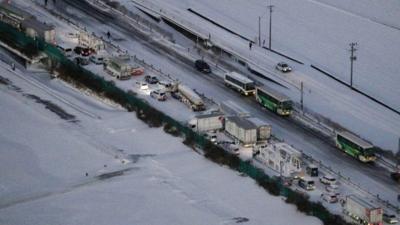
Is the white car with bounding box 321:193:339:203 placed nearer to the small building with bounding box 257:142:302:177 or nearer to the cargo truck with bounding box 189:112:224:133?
the small building with bounding box 257:142:302:177

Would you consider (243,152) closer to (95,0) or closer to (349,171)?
(349,171)

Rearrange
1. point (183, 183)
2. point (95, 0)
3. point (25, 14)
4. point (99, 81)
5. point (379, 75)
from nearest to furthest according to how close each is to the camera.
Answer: point (183, 183) → point (99, 81) → point (379, 75) → point (25, 14) → point (95, 0)

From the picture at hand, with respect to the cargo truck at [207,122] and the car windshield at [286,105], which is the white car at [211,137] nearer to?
the cargo truck at [207,122]

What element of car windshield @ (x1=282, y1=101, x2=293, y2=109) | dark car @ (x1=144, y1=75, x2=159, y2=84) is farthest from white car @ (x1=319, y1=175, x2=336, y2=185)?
dark car @ (x1=144, y1=75, x2=159, y2=84)

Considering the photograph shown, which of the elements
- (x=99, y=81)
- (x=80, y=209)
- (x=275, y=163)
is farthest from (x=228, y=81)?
(x=80, y=209)

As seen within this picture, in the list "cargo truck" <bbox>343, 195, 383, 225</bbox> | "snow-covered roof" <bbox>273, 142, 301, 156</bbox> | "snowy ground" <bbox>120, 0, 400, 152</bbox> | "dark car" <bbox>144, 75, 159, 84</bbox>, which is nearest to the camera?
"cargo truck" <bbox>343, 195, 383, 225</bbox>

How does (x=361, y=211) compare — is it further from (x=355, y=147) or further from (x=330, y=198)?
(x=355, y=147)
